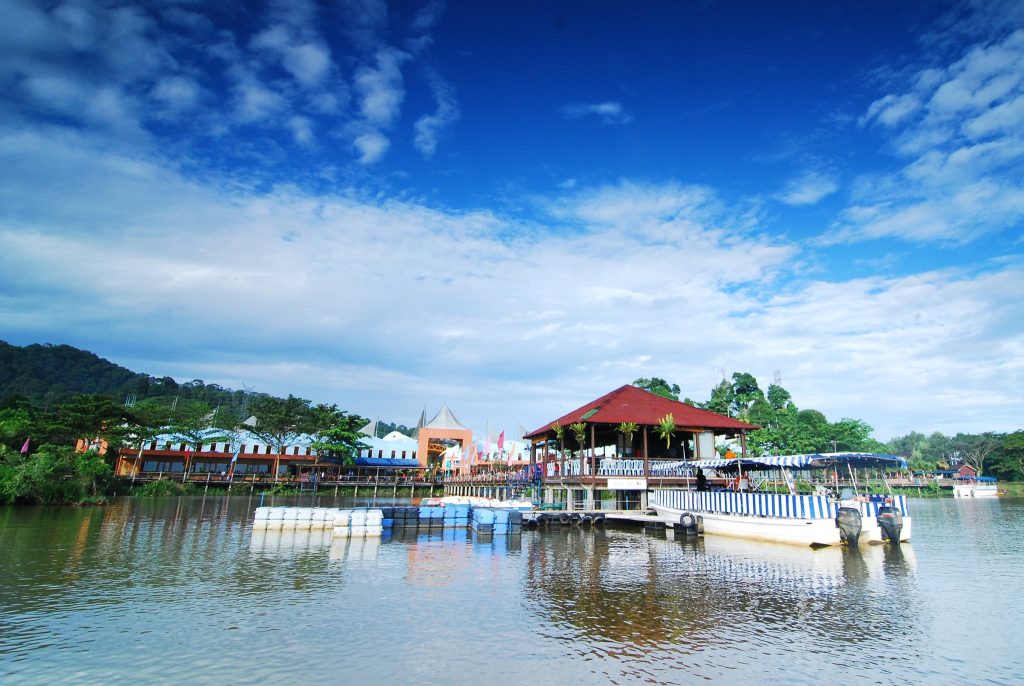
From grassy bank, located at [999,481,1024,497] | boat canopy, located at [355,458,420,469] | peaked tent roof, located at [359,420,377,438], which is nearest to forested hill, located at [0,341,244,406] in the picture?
peaked tent roof, located at [359,420,377,438]

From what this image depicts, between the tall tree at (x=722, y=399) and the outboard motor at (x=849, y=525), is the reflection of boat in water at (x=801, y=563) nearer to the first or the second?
the outboard motor at (x=849, y=525)

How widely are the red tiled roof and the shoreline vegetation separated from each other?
2.18 meters

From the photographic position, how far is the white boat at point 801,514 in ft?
84.3

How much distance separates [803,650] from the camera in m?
11.5

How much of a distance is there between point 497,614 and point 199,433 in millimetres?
74493

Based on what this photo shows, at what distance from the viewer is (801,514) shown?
26422 millimetres

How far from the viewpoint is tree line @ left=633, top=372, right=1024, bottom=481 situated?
81125 mm

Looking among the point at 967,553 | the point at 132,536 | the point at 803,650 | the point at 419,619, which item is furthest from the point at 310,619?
the point at 967,553

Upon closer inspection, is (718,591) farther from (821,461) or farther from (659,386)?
(659,386)

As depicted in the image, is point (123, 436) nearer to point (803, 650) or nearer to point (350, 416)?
point (350, 416)

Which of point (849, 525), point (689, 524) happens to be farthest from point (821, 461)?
point (689, 524)

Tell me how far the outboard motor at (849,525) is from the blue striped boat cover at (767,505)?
37 centimetres

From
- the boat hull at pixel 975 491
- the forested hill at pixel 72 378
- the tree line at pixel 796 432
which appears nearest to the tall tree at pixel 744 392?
the tree line at pixel 796 432

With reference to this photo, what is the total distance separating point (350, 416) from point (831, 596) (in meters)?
68.3
